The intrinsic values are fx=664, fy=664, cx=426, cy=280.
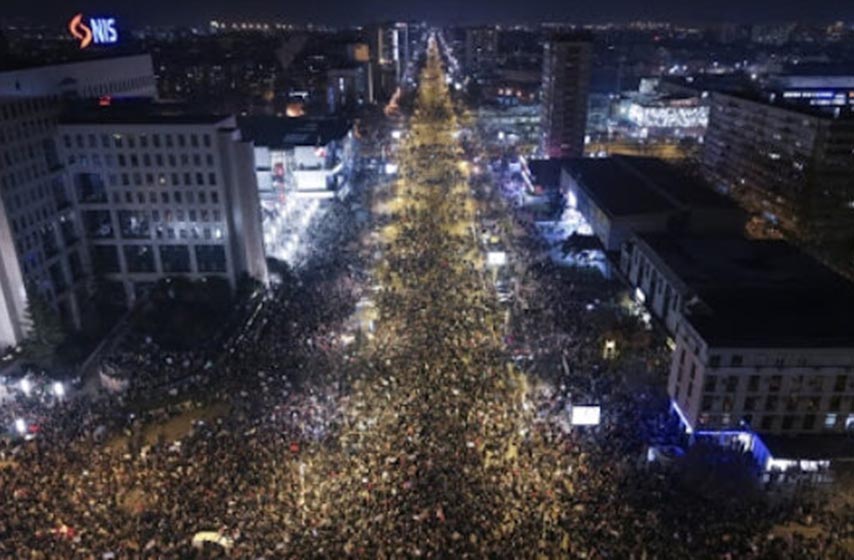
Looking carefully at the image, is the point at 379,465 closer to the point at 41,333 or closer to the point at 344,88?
the point at 41,333

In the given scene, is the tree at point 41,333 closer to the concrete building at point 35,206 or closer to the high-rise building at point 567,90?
the concrete building at point 35,206

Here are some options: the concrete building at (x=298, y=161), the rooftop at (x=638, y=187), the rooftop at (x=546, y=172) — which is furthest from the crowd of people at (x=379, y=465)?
the rooftop at (x=546, y=172)

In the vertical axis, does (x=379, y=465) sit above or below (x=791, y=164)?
below

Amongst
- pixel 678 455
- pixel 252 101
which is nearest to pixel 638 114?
pixel 252 101

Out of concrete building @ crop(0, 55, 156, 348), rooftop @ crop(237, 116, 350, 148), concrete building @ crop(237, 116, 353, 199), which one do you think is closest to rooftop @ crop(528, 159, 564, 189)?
concrete building @ crop(237, 116, 353, 199)

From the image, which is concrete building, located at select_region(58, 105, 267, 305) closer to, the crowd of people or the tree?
the crowd of people

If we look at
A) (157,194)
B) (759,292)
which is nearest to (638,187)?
(759,292)
